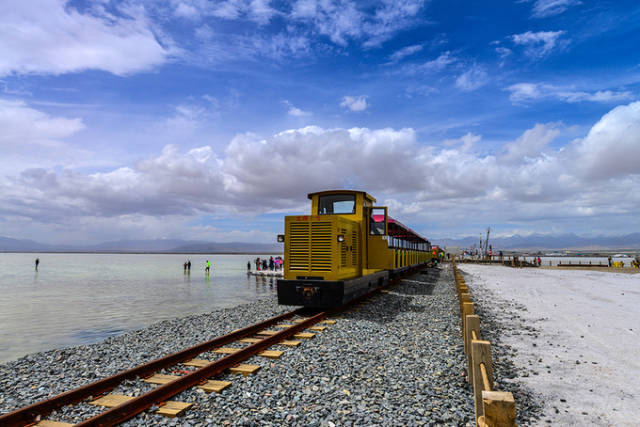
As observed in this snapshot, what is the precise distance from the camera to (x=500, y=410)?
9.20ft

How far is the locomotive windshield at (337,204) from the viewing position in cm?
1332

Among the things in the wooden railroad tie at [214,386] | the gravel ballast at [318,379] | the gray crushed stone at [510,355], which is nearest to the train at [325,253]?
the gravel ballast at [318,379]

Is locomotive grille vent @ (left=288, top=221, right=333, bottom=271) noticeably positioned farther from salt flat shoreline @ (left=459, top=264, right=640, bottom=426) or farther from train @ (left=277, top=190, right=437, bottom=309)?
salt flat shoreline @ (left=459, top=264, right=640, bottom=426)

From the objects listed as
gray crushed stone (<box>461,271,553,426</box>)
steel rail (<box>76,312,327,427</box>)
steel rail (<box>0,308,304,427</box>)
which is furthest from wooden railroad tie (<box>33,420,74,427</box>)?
gray crushed stone (<box>461,271,553,426</box>)

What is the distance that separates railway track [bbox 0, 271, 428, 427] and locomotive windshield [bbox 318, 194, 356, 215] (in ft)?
18.7

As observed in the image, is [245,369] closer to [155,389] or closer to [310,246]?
[155,389]

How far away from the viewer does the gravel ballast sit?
176 inches

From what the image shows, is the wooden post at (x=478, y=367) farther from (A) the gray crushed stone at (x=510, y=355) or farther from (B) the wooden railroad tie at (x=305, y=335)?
(B) the wooden railroad tie at (x=305, y=335)

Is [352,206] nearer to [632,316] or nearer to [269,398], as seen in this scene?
[269,398]

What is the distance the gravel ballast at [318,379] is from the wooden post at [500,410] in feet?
5.58

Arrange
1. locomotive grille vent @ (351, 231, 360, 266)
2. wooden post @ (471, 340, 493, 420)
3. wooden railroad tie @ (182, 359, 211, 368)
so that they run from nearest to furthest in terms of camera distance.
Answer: wooden post @ (471, 340, 493, 420) < wooden railroad tie @ (182, 359, 211, 368) < locomotive grille vent @ (351, 231, 360, 266)

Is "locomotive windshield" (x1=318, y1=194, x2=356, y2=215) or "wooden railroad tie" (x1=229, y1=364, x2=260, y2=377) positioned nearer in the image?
"wooden railroad tie" (x1=229, y1=364, x2=260, y2=377)

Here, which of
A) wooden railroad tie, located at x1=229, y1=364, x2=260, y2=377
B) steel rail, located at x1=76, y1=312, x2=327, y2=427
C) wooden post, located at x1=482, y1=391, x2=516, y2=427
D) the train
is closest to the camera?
wooden post, located at x1=482, y1=391, x2=516, y2=427

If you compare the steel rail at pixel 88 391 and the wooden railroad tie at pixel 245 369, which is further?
the wooden railroad tie at pixel 245 369
